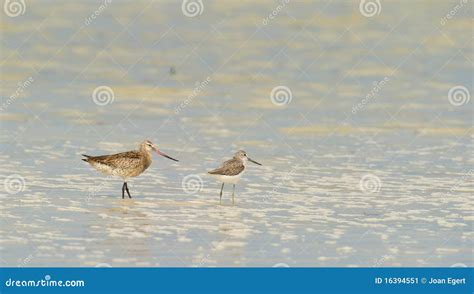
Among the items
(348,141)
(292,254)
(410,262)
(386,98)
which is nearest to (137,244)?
(292,254)

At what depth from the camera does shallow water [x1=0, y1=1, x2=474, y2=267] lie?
11969mm

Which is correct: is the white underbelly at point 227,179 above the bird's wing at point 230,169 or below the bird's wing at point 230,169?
below

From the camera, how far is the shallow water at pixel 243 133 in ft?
39.3

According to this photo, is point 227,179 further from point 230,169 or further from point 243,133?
point 243,133

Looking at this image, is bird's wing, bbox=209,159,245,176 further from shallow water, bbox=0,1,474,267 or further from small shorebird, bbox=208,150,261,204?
shallow water, bbox=0,1,474,267

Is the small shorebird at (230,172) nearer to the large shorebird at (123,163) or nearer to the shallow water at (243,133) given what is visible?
the shallow water at (243,133)

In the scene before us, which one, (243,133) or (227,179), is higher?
(243,133)

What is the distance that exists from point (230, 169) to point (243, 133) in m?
3.85

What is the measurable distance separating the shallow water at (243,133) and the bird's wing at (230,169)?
1.10 ft

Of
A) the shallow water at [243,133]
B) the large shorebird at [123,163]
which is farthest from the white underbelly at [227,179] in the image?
the large shorebird at [123,163]

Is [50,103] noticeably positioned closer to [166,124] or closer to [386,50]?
[166,124]

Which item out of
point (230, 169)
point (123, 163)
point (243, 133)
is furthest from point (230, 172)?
point (243, 133)

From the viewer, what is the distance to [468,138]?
18359 mm

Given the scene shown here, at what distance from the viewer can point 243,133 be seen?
719 inches
